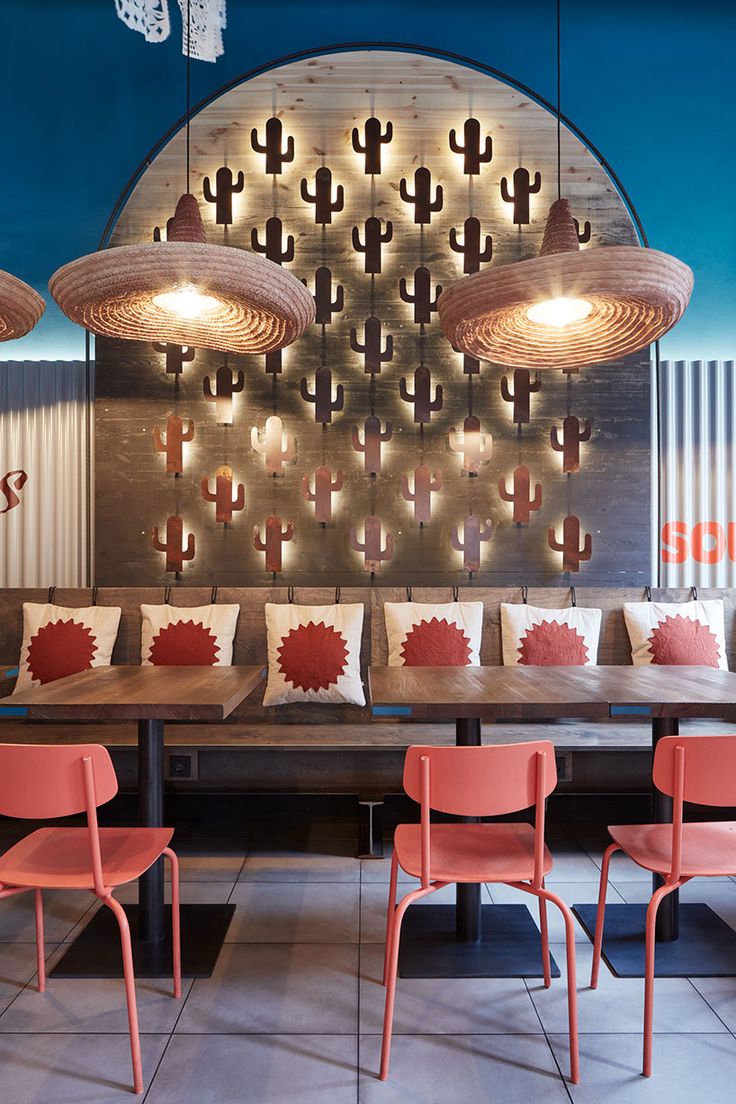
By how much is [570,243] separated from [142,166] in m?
2.94

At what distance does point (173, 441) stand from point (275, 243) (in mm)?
1299

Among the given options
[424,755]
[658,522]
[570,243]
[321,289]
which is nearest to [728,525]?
[658,522]

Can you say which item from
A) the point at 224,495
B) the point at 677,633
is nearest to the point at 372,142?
the point at 224,495

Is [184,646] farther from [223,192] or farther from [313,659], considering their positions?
[223,192]

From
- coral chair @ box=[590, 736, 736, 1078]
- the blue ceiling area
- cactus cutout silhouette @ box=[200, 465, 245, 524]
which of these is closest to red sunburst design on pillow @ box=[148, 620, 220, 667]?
cactus cutout silhouette @ box=[200, 465, 245, 524]

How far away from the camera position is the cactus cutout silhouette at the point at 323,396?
4.18 metres

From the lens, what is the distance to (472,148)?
13.8 feet

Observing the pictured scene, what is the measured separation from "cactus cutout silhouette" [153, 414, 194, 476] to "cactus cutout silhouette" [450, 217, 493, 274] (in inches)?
74.5

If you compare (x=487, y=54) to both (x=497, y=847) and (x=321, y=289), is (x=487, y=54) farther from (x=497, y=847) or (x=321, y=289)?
(x=497, y=847)

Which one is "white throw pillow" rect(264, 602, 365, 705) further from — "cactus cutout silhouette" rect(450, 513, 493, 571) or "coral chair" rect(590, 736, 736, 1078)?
"coral chair" rect(590, 736, 736, 1078)

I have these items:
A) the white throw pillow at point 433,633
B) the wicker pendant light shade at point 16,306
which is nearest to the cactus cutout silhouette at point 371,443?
the white throw pillow at point 433,633

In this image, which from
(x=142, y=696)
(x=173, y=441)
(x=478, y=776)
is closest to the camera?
(x=478, y=776)

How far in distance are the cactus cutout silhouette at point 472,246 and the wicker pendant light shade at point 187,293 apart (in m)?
1.84

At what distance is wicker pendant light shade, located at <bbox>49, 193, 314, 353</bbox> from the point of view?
219 centimetres
